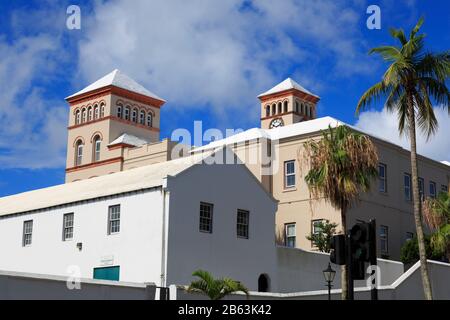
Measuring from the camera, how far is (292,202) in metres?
47.1

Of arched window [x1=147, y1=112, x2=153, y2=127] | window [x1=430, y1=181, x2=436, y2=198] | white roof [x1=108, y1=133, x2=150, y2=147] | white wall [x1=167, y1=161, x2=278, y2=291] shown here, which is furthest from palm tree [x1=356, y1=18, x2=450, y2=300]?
arched window [x1=147, y1=112, x2=153, y2=127]

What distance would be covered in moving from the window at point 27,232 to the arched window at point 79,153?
1463 inches

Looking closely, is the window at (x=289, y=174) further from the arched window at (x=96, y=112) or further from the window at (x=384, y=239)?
the arched window at (x=96, y=112)

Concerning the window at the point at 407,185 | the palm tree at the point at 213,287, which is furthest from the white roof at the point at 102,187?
the window at the point at 407,185

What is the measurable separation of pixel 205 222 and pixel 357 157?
24.3 ft

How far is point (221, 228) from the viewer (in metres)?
34.7

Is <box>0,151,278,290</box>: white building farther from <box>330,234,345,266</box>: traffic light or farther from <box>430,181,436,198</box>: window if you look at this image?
<box>430,181,436,198</box>: window

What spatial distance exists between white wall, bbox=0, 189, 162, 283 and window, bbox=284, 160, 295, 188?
52.1 ft

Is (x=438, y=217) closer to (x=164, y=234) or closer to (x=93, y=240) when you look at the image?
(x=164, y=234)

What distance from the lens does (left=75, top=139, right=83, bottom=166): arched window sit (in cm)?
7631

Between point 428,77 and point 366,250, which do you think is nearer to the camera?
point 366,250
